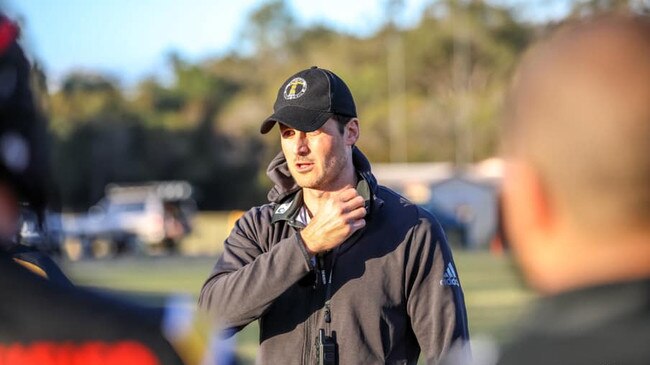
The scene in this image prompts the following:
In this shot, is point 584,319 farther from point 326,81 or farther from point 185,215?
point 185,215

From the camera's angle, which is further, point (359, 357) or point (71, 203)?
point (71, 203)

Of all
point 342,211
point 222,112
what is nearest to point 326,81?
point 342,211

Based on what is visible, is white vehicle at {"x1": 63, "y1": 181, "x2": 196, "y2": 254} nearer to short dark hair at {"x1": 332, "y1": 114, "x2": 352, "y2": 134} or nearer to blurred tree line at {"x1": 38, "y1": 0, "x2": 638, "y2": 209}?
blurred tree line at {"x1": 38, "y1": 0, "x2": 638, "y2": 209}

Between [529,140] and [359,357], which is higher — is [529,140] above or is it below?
above

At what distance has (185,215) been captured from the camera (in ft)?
152

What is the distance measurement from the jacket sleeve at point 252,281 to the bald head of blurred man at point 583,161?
2.27 metres

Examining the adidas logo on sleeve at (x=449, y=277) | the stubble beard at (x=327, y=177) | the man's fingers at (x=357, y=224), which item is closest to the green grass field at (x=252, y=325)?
the adidas logo on sleeve at (x=449, y=277)

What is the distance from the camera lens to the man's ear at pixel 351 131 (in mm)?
4781

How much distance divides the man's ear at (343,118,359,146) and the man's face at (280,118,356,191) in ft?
0.18

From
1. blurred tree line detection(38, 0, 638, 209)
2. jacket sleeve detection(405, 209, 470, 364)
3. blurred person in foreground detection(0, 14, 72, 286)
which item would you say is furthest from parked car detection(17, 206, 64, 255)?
blurred tree line detection(38, 0, 638, 209)

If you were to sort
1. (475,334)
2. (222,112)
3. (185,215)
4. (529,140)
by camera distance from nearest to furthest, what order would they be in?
(529,140), (475,334), (185,215), (222,112)

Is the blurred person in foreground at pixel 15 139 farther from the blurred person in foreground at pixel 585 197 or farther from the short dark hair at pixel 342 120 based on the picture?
the short dark hair at pixel 342 120

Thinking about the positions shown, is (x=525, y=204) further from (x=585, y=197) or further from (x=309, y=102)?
(x=309, y=102)

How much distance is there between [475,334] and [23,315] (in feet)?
37.6
